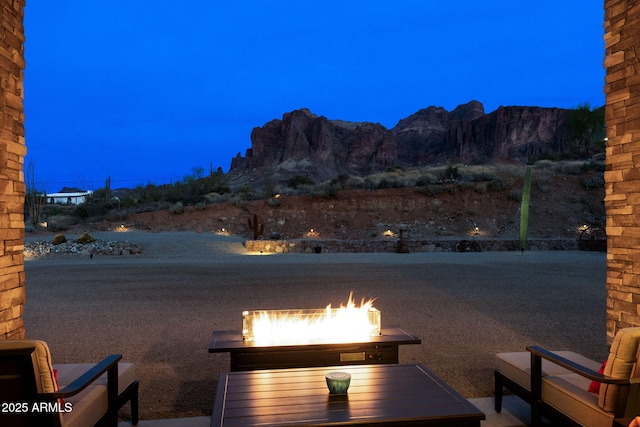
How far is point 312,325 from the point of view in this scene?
169 inches

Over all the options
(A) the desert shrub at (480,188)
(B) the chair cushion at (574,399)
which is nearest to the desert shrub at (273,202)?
(A) the desert shrub at (480,188)

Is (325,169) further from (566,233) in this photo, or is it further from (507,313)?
(507,313)

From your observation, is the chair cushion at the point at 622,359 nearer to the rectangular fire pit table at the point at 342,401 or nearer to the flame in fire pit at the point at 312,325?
the rectangular fire pit table at the point at 342,401

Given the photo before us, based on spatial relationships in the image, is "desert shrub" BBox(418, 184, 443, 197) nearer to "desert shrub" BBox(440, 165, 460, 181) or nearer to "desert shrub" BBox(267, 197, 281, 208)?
"desert shrub" BBox(440, 165, 460, 181)

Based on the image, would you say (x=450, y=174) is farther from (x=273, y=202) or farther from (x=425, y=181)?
(x=273, y=202)

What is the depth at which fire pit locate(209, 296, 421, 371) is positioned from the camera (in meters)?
3.77

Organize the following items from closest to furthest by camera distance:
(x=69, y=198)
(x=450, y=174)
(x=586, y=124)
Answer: (x=450, y=174)
(x=586, y=124)
(x=69, y=198)

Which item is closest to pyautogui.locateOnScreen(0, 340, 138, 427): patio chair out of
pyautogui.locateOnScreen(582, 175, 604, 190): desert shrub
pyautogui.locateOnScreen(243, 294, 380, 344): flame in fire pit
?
pyautogui.locateOnScreen(243, 294, 380, 344): flame in fire pit

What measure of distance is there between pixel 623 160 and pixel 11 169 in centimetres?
530

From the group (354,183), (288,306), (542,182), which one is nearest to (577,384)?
(288,306)

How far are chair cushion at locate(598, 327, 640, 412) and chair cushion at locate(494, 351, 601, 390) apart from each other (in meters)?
0.70

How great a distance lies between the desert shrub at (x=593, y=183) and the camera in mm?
27109

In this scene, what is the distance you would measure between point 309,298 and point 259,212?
19277 millimetres

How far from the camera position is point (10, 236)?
140 inches
